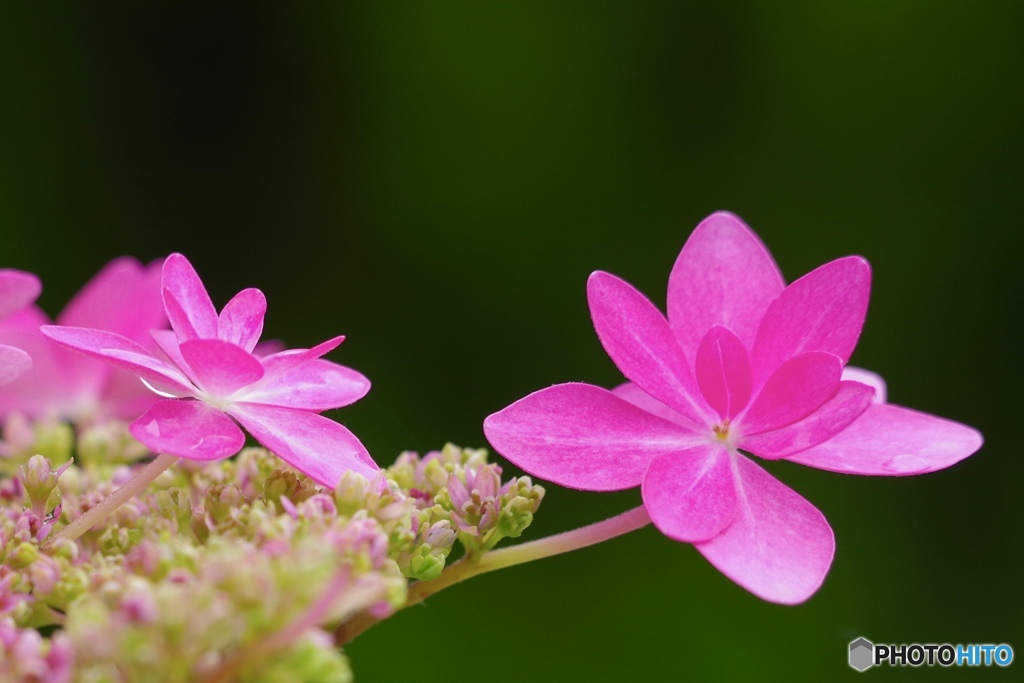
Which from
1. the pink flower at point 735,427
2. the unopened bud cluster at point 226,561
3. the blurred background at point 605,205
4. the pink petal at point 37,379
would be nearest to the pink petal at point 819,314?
the pink flower at point 735,427

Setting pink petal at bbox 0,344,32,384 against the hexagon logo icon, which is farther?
the hexagon logo icon

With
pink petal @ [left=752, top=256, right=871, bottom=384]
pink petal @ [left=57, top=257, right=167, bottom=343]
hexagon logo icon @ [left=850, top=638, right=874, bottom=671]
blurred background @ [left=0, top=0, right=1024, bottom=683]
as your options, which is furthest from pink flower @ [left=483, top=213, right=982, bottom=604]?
blurred background @ [left=0, top=0, right=1024, bottom=683]

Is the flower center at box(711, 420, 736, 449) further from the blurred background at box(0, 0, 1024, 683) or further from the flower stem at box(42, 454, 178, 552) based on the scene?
the blurred background at box(0, 0, 1024, 683)

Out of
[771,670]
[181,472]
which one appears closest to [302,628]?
[181,472]

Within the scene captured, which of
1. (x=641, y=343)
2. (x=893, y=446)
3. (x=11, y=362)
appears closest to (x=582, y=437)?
(x=641, y=343)

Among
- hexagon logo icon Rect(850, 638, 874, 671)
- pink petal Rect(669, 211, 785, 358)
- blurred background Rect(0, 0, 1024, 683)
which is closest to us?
pink petal Rect(669, 211, 785, 358)

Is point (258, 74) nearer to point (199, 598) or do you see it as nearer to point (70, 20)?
point (70, 20)

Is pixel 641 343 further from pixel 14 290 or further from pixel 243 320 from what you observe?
pixel 14 290
